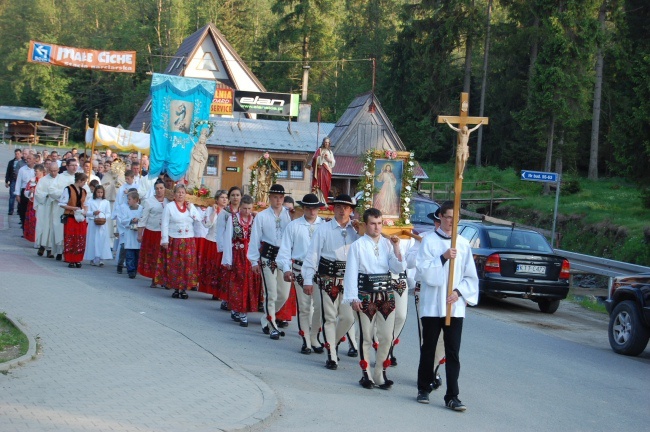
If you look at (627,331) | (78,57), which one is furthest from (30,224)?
(78,57)

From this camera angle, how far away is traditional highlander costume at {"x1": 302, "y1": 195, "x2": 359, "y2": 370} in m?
10.1

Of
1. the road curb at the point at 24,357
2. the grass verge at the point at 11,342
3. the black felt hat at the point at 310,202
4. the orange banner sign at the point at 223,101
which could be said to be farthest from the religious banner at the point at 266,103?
the road curb at the point at 24,357

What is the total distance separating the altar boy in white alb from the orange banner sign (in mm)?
42510

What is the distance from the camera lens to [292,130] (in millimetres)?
47812

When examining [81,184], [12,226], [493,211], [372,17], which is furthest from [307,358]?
[372,17]

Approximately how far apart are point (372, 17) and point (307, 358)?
6597cm

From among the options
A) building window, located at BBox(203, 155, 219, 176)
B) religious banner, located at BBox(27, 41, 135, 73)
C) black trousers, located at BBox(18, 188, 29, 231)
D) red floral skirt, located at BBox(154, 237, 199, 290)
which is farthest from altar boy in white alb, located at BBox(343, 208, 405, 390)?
building window, located at BBox(203, 155, 219, 176)

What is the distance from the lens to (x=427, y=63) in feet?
187

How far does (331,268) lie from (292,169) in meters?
35.8

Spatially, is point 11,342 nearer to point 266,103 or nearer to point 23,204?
point 23,204

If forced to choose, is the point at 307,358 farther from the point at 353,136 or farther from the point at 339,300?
the point at 353,136

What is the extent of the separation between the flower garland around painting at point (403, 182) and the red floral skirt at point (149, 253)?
18.4ft

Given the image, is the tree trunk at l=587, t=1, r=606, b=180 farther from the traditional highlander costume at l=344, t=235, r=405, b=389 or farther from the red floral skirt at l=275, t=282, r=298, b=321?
the traditional highlander costume at l=344, t=235, r=405, b=389

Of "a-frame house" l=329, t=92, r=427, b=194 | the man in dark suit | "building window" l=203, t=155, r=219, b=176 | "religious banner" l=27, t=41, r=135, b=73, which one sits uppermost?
"religious banner" l=27, t=41, r=135, b=73
